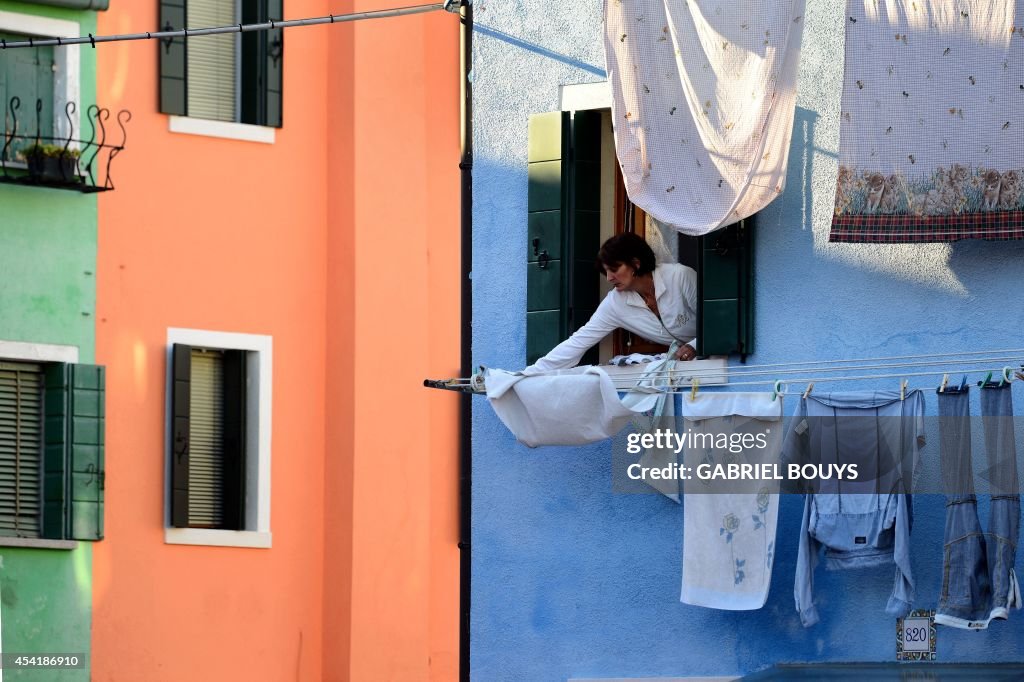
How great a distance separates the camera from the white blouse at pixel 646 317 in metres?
12.6

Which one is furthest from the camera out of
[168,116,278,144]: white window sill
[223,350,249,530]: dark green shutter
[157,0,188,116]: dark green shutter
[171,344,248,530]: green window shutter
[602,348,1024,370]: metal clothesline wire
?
[223,350,249,530]: dark green shutter

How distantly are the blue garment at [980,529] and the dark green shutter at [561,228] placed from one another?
7.71ft

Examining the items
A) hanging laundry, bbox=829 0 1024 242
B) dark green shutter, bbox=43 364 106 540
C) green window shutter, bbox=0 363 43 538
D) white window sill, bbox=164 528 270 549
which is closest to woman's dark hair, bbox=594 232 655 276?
hanging laundry, bbox=829 0 1024 242

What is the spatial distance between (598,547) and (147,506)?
23.9 feet

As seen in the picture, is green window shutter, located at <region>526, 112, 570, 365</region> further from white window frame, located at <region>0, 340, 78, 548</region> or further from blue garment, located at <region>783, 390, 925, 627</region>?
white window frame, located at <region>0, 340, 78, 548</region>

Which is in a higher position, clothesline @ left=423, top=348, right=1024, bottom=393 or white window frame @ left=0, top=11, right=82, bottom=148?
white window frame @ left=0, top=11, right=82, bottom=148

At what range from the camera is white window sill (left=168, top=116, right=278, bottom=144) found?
65.3 feet

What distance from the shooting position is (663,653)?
490 inches

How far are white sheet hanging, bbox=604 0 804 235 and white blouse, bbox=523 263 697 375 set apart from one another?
482mm

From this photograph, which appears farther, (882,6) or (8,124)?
(8,124)

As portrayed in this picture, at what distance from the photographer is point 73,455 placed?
742 inches

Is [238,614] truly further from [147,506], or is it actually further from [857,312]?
[857,312]

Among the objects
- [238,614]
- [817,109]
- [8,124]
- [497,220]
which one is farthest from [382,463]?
[817,109]

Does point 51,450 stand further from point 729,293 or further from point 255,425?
point 729,293
